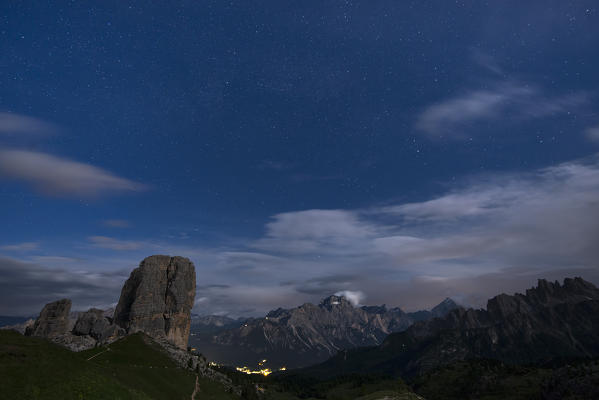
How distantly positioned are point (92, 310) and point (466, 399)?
215m

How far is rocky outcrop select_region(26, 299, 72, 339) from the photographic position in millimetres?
159625

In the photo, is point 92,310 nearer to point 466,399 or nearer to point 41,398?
point 41,398

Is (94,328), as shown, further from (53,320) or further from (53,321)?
(53,320)

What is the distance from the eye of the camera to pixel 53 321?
164 m

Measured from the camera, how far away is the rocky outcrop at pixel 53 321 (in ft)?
524

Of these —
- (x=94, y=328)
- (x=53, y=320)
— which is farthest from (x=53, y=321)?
(x=94, y=328)

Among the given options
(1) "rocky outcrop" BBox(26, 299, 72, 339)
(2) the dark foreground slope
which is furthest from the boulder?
(2) the dark foreground slope

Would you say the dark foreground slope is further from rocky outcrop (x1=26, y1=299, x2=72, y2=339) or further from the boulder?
rocky outcrop (x1=26, y1=299, x2=72, y2=339)

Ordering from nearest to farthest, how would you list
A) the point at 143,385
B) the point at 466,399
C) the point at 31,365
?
1. the point at 31,365
2. the point at 143,385
3. the point at 466,399

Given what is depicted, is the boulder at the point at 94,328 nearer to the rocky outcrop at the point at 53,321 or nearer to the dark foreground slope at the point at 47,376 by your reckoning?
the rocky outcrop at the point at 53,321

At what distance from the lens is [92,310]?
7180 inches

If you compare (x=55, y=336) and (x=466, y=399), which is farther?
(x=466, y=399)

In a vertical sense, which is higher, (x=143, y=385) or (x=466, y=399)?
(x=143, y=385)

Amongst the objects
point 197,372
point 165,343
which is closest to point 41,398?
point 197,372
